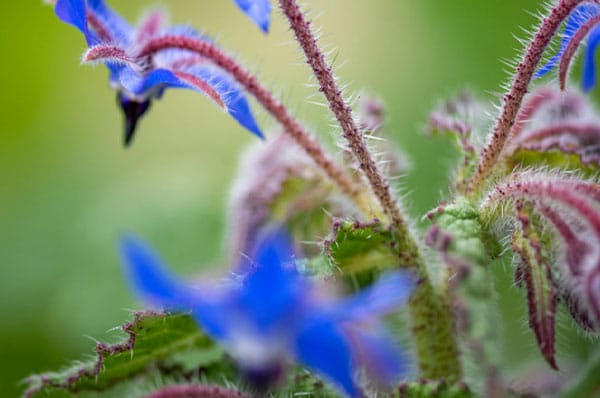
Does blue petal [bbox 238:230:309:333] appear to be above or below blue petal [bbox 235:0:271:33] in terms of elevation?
below

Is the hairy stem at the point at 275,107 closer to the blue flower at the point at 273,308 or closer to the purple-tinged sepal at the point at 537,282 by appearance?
the purple-tinged sepal at the point at 537,282

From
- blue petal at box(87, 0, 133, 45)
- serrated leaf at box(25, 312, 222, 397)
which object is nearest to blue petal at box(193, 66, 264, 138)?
blue petal at box(87, 0, 133, 45)

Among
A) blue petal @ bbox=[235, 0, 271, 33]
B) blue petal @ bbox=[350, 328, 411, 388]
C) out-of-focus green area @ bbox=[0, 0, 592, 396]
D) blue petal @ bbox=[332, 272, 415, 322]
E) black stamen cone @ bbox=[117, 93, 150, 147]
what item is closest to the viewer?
blue petal @ bbox=[332, 272, 415, 322]

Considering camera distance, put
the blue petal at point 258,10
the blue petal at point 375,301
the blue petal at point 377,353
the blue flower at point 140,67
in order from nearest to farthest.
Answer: the blue petal at point 375,301
the blue petal at point 377,353
the blue petal at point 258,10
the blue flower at point 140,67

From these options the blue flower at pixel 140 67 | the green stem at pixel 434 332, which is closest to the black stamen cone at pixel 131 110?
the blue flower at pixel 140 67

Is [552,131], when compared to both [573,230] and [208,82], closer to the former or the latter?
[573,230]

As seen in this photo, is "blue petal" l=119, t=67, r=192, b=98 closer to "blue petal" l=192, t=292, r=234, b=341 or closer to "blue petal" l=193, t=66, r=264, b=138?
"blue petal" l=193, t=66, r=264, b=138

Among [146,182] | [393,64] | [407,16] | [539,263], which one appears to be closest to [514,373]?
[539,263]
